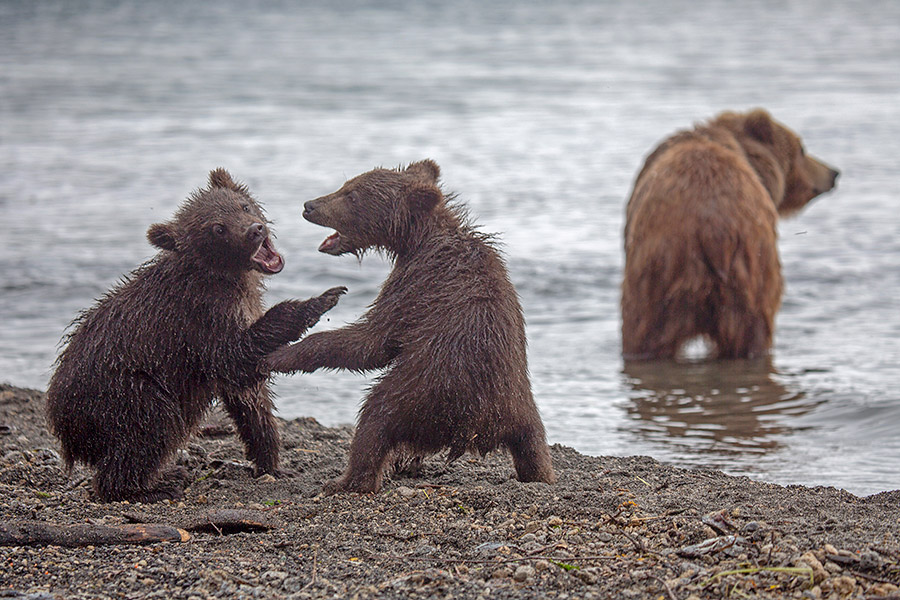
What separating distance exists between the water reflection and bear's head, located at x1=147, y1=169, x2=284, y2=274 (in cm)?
295

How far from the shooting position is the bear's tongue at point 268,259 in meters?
5.45

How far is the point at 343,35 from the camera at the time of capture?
51.7 m

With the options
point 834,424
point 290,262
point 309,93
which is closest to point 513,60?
point 309,93

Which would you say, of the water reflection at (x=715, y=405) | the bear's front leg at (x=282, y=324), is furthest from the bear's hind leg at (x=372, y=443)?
the water reflection at (x=715, y=405)

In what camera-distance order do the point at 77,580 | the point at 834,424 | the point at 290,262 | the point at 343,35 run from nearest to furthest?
1. the point at 77,580
2. the point at 834,424
3. the point at 290,262
4. the point at 343,35

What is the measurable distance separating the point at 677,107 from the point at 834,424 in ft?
61.9

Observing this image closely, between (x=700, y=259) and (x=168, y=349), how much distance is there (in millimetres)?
4619

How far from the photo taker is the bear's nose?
5.38 meters

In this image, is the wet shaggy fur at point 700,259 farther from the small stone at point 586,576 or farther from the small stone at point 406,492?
the small stone at point 586,576

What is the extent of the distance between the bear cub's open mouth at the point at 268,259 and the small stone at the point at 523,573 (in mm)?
2075

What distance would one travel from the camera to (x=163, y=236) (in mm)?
5516

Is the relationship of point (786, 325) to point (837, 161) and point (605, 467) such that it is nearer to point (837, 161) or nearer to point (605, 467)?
point (605, 467)

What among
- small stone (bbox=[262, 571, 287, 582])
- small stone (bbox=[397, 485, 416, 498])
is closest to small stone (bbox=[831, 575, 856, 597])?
small stone (bbox=[262, 571, 287, 582])

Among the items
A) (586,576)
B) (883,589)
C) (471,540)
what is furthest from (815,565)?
(471,540)
